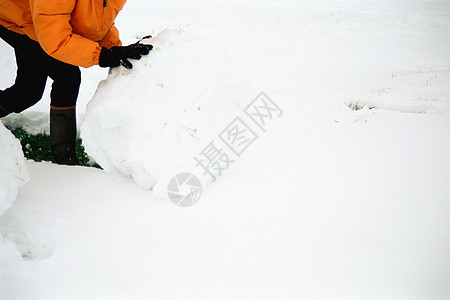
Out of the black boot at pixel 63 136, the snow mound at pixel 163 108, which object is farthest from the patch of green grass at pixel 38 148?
the snow mound at pixel 163 108

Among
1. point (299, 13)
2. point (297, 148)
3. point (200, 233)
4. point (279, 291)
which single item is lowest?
point (200, 233)

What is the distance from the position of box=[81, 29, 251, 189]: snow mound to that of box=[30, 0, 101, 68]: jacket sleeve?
0.24m

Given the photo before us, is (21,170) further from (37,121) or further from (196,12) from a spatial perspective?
(196,12)

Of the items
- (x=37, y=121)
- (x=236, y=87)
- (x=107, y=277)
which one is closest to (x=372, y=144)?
(x=236, y=87)

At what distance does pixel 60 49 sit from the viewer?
72.4 inches

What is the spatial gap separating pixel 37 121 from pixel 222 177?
2.01 meters

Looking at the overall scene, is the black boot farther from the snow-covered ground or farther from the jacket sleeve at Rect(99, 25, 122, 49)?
the jacket sleeve at Rect(99, 25, 122, 49)

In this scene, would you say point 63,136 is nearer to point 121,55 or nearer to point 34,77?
point 34,77

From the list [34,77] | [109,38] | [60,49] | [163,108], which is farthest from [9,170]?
[109,38]

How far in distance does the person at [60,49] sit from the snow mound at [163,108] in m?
0.15

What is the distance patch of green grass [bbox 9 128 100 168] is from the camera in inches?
102

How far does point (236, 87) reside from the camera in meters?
2.21

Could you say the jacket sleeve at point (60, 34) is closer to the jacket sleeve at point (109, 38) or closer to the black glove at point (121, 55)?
the black glove at point (121, 55)

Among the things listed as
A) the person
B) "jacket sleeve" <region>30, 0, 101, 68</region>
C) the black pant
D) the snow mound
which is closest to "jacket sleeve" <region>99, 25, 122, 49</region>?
the person
